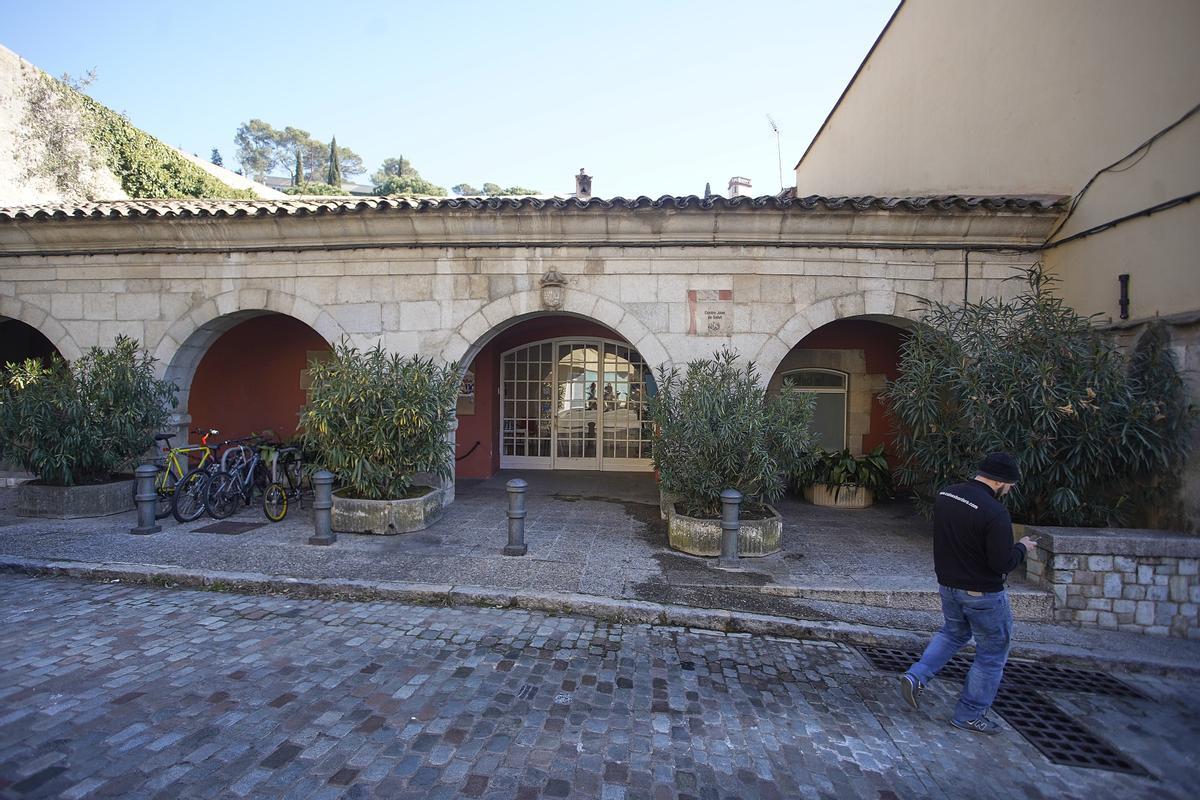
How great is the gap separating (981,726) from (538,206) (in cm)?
635

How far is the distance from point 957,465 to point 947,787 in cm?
363

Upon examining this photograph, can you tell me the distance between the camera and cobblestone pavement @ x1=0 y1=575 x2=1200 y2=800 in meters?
2.66

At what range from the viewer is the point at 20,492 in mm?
6750

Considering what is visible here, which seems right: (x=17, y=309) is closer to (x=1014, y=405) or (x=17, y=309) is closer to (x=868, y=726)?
(x=868, y=726)

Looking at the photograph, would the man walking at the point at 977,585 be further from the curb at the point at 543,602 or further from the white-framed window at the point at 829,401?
the white-framed window at the point at 829,401

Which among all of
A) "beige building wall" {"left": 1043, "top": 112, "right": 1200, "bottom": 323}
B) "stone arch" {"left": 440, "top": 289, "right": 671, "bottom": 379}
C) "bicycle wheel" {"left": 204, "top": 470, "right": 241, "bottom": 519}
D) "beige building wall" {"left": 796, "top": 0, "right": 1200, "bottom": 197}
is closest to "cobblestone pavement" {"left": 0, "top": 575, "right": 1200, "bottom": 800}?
"bicycle wheel" {"left": 204, "top": 470, "right": 241, "bottom": 519}

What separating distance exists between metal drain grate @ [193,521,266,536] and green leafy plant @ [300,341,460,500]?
1.11 meters

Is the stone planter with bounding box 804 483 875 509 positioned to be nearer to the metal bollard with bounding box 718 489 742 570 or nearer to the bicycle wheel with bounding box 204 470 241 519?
the metal bollard with bounding box 718 489 742 570

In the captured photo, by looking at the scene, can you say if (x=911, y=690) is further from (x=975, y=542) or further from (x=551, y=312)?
(x=551, y=312)

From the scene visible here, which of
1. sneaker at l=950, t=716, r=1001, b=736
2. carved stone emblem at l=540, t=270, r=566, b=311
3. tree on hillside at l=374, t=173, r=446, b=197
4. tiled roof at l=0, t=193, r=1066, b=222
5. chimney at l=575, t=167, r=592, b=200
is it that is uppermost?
tree on hillside at l=374, t=173, r=446, b=197

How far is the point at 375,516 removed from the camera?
6.32 m

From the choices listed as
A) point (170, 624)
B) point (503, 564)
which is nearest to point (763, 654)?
point (503, 564)

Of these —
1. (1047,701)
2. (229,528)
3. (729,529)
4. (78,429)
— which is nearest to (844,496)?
(729,529)

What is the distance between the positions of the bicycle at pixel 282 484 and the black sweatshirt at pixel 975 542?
22.4 feet
